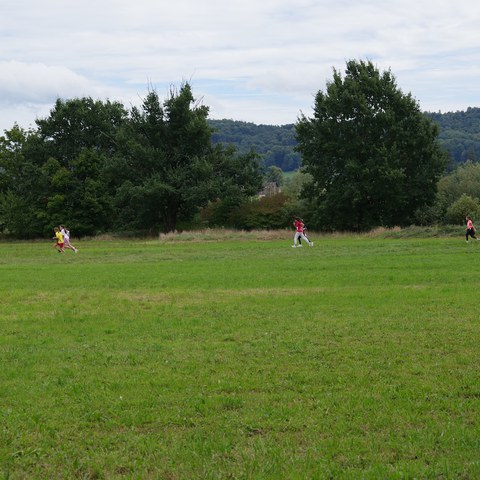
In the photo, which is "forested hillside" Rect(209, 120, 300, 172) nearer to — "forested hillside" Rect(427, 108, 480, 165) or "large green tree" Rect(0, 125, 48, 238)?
"forested hillside" Rect(427, 108, 480, 165)

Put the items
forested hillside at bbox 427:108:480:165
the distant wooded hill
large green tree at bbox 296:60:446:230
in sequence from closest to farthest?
large green tree at bbox 296:60:446:230 → forested hillside at bbox 427:108:480:165 → the distant wooded hill

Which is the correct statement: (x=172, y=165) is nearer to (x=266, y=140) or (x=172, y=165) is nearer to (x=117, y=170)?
(x=117, y=170)

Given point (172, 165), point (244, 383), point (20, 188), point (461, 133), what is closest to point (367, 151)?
point (172, 165)

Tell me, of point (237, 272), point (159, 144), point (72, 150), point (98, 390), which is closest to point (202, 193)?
point (159, 144)

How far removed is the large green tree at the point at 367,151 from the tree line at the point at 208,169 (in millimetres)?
97

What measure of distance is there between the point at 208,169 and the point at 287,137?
365ft

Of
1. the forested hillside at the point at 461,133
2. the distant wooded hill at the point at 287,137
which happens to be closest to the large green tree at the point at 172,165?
the distant wooded hill at the point at 287,137

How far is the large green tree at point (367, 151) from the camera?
170 feet

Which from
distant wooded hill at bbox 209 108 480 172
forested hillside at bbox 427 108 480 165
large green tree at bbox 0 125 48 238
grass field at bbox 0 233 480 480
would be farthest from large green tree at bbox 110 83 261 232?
forested hillside at bbox 427 108 480 165

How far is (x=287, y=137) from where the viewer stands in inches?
6555

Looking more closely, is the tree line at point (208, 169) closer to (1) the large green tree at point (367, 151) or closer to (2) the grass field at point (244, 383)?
(1) the large green tree at point (367, 151)

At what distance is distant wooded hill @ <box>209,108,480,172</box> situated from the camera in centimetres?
14854

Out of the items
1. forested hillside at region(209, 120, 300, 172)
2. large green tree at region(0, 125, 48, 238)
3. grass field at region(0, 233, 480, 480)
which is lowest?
grass field at region(0, 233, 480, 480)

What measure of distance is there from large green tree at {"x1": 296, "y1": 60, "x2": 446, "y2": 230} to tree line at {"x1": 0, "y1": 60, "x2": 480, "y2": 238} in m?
0.10
